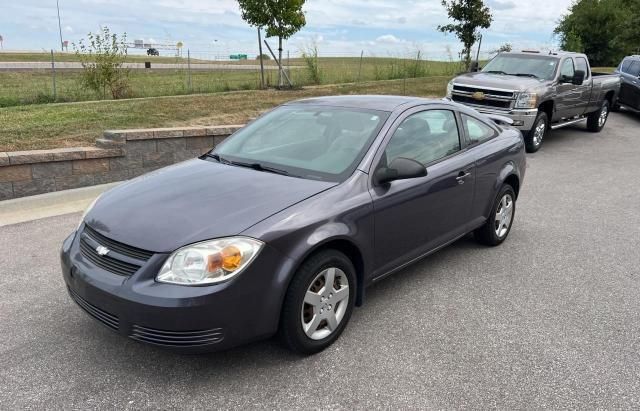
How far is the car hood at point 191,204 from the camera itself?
298cm

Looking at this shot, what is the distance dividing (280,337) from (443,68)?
70.8 feet

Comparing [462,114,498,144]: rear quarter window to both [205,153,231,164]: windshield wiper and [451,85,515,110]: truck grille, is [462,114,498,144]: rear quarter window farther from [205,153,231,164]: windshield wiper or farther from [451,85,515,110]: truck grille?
[451,85,515,110]: truck grille

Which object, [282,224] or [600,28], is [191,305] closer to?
[282,224]

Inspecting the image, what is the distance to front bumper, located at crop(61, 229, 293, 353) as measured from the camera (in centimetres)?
279

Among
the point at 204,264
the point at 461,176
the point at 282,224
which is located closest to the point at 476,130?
the point at 461,176

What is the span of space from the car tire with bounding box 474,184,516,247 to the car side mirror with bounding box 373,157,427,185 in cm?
181

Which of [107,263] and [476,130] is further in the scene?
[476,130]

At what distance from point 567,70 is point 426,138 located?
8798mm

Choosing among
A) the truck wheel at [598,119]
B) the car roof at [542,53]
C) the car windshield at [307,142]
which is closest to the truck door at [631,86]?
the truck wheel at [598,119]

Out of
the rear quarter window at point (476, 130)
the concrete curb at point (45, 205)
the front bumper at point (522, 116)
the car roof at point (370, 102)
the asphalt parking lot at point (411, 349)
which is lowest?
the asphalt parking lot at point (411, 349)

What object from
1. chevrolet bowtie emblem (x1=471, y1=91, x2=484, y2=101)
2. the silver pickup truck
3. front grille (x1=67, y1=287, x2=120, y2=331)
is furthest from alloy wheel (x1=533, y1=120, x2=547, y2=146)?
front grille (x1=67, y1=287, x2=120, y2=331)

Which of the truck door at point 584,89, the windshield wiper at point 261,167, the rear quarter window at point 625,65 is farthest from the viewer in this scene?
the rear quarter window at point 625,65

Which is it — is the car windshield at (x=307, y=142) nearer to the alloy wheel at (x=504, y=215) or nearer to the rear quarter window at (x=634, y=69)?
the alloy wheel at (x=504, y=215)

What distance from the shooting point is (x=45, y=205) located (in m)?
6.35
